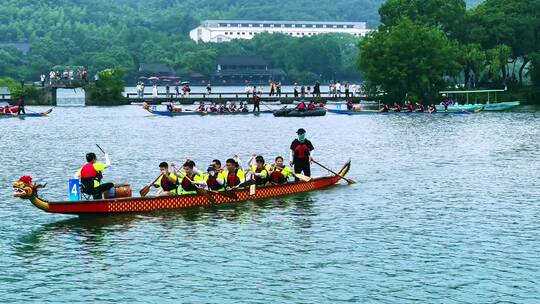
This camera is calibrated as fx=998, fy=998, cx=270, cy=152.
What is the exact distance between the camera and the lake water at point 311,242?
1152 inches

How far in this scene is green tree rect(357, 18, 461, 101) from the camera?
126m

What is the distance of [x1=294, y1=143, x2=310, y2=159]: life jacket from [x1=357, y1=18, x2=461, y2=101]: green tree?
264 feet

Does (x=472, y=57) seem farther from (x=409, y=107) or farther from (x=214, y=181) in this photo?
(x=214, y=181)

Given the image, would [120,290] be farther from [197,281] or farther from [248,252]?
[248,252]

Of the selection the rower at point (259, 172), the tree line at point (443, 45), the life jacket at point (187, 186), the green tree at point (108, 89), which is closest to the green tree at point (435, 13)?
the tree line at point (443, 45)

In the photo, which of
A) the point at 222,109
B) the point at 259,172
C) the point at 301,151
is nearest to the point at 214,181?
the point at 259,172

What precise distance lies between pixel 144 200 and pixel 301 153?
9.08 meters

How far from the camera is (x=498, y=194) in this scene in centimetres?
4725

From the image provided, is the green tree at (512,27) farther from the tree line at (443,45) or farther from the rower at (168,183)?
the rower at (168,183)

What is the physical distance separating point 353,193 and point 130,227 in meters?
13.5

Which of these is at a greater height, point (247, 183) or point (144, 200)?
point (247, 183)

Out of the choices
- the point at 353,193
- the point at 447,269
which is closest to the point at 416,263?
the point at 447,269

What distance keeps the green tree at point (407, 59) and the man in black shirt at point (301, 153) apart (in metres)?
80.0

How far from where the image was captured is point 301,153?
45938mm
